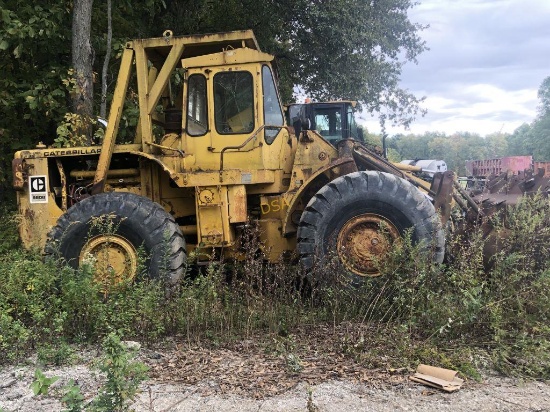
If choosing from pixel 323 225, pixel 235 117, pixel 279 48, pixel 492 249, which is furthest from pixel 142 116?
pixel 279 48

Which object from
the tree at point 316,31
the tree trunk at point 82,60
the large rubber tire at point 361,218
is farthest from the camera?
the tree at point 316,31

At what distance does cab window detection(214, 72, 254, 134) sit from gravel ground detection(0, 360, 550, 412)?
325 centimetres

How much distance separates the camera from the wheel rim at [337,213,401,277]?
5664mm

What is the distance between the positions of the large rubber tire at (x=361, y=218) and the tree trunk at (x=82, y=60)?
16.4ft

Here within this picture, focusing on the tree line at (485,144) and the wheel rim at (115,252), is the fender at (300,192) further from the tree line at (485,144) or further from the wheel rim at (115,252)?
the tree line at (485,144)

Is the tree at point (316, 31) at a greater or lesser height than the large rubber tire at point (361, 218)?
greater

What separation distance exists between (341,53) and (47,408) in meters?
11.3

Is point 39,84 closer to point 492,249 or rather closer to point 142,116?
point 142,116

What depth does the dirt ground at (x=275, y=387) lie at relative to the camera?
3.49 metres

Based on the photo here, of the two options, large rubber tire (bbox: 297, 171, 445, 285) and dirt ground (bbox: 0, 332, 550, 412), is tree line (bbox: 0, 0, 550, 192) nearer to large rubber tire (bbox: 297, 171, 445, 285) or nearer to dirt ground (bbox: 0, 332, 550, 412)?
large rubber tire (bbox: 297, 171, 445, 285)

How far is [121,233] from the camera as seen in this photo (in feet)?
19.4

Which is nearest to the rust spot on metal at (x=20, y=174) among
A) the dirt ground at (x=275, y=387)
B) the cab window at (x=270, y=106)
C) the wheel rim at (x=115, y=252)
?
the wheel rim at (x=115, y=252)

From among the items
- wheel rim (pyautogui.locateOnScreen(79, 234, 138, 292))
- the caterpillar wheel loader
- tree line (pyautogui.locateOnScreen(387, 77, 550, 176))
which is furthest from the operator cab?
tree line (pyautogui.locateOnScreen(387, 77, 550, 176))

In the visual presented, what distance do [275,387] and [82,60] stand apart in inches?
280
